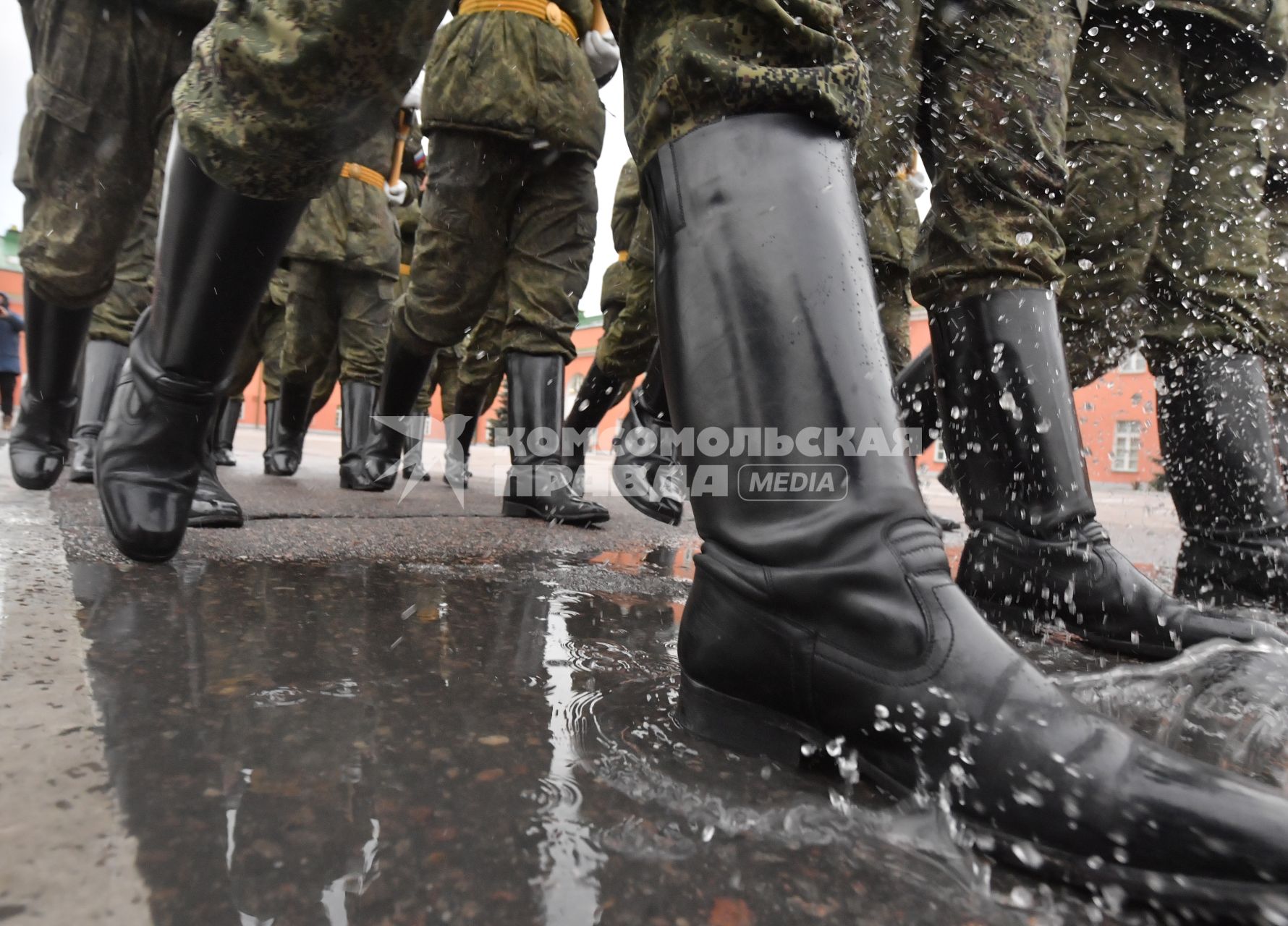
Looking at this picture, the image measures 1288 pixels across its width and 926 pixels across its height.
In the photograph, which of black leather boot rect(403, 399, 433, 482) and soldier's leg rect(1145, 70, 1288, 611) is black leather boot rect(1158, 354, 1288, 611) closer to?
soldier's leg rect(1145, 70, 1288, 611)

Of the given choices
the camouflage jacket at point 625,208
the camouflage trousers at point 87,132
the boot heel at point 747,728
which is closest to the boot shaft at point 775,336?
the boot heel at point 747,728

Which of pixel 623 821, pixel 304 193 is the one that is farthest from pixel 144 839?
pixel 304 193

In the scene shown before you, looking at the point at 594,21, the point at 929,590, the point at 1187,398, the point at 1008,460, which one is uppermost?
the point at 594,21

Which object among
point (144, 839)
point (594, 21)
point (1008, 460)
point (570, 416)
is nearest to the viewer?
point (144, 839)

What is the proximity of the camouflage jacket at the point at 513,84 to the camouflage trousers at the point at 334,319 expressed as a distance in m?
1.75

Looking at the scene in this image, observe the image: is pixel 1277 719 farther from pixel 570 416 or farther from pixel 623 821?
pixel 570 416

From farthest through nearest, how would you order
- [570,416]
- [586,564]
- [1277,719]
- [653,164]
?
[570,416], [586,564], [1277,719], [653,164]

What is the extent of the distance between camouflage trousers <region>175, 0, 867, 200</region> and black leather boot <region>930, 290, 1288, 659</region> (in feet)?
2.32

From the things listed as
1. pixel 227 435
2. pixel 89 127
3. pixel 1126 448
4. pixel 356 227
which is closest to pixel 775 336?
pixel 89 127

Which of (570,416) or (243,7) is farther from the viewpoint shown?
(570,416)

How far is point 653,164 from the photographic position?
0.86 meters

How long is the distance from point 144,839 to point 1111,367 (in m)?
2.28

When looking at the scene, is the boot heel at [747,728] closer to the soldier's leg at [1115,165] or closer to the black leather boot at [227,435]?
the soldier's leg at [1115,165]

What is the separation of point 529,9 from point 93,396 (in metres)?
2.16
